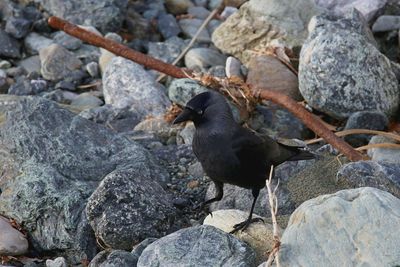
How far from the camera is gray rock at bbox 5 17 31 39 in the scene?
969 cm

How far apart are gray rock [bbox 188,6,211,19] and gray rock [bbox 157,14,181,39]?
309mm

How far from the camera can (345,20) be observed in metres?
8.12

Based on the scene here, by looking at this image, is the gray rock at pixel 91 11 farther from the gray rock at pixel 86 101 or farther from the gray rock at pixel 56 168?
the gray rock at pixel 56 168

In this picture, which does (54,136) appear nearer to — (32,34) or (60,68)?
(60,68)

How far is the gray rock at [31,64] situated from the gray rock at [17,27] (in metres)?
0.32

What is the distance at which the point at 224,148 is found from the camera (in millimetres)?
5629

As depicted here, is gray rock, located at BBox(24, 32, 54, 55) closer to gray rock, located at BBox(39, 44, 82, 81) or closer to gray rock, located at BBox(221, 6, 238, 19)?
gray rock, located at BBox(39, 44, 82, 81)

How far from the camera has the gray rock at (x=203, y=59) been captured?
9.10m

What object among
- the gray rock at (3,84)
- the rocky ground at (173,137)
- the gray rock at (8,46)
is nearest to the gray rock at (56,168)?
the rocky ground at (173,137)

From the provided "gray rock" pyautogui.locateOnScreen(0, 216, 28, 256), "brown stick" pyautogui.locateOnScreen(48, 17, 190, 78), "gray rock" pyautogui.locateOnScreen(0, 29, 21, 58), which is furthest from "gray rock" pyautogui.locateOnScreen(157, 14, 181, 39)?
"gray rock" pyautogui.locateOnScreen(0, 216, 28, 256)

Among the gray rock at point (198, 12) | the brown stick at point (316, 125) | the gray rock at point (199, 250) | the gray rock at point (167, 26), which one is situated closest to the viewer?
the gray rock at point (199, 250)

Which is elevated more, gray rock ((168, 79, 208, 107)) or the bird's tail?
the bird's tail

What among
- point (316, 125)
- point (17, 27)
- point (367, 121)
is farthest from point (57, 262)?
point (17, 27)

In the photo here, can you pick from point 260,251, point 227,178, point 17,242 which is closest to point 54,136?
point 17,242
